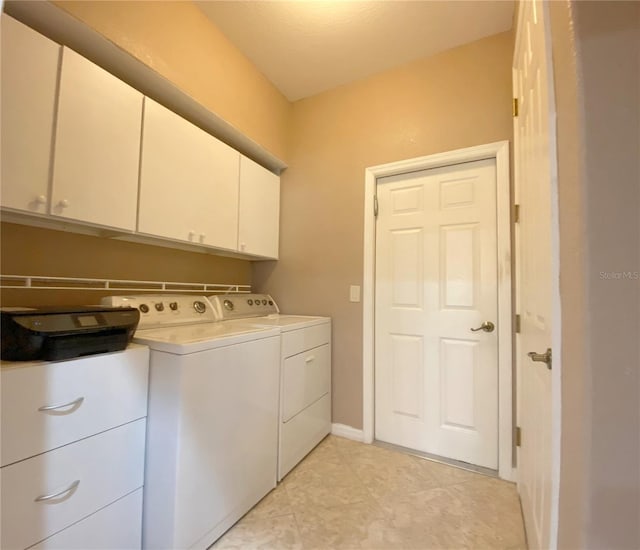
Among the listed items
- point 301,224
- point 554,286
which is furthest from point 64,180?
point 554,286

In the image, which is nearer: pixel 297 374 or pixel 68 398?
pixel 68 398

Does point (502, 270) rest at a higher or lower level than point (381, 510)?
higher

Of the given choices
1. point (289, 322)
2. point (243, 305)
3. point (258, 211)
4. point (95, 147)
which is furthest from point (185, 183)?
point (289, 322)

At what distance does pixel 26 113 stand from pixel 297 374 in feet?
5.59

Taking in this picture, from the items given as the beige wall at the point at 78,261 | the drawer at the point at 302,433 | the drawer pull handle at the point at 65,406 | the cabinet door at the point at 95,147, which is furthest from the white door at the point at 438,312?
the drawer pull handle at the point at 65,406

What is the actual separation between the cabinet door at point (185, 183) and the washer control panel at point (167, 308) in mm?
373

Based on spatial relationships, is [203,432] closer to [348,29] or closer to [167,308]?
[167,308]

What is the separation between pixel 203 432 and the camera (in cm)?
116

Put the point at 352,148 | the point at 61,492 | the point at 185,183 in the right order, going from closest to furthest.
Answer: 1. the point at 61,492
2. the point at 185,183
3. the point at 352,148

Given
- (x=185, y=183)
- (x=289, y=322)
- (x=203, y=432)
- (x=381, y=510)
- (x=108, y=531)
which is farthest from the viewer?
(x=289, y=322)

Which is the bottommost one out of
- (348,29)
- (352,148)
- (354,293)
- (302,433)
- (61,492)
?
(302,433)

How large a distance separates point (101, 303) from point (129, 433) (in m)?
0.75

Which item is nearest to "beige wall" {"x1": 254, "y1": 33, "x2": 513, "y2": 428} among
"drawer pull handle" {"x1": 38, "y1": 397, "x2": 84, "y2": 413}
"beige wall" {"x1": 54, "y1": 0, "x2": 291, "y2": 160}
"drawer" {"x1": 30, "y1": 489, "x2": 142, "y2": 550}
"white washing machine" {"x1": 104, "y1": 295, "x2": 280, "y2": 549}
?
"beige wall" {"x1": 54, "y1": 0, "x2": 291, "y2": 160}

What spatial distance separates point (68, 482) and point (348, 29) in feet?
8.56
